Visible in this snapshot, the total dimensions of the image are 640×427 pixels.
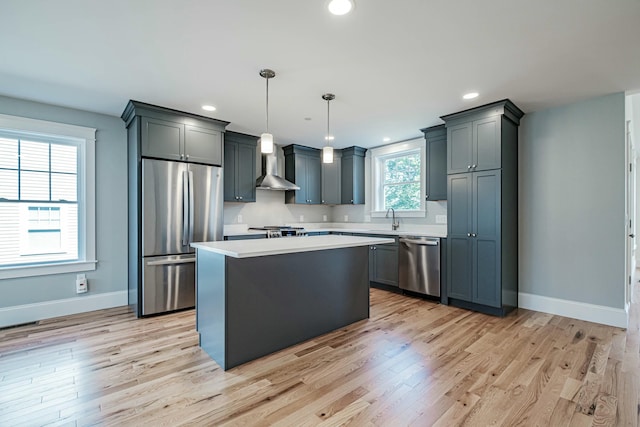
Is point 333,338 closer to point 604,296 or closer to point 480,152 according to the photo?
A: point 480,152

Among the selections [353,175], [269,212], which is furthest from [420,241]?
[269,212]

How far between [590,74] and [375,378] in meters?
3.31

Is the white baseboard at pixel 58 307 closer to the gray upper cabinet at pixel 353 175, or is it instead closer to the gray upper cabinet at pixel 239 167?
the gray upper cabinet at pixel 239 167

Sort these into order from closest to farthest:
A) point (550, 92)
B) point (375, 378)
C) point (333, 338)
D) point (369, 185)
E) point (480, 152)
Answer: point (375, 378) → point (333, 338) → point (550, 92) → point (480, 152) → point (369, 185)

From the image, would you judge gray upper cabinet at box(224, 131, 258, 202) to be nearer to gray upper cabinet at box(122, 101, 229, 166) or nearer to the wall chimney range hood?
the wall chimney range hood

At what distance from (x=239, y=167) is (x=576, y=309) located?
15.6ft

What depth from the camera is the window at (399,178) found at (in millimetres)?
5078

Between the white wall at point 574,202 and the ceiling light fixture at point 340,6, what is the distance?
3.09m

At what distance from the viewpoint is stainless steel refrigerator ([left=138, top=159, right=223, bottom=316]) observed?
354 cm

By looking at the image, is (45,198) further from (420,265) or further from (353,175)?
(420,265)

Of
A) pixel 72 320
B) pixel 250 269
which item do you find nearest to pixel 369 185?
pixel 250 269

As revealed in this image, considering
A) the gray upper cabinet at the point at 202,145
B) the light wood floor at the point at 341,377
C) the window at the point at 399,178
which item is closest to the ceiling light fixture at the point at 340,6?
the light wood floor at the point at 341,377

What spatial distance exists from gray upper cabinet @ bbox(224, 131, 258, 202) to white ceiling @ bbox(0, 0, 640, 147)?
3.49 ft

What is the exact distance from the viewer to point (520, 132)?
3.86m
